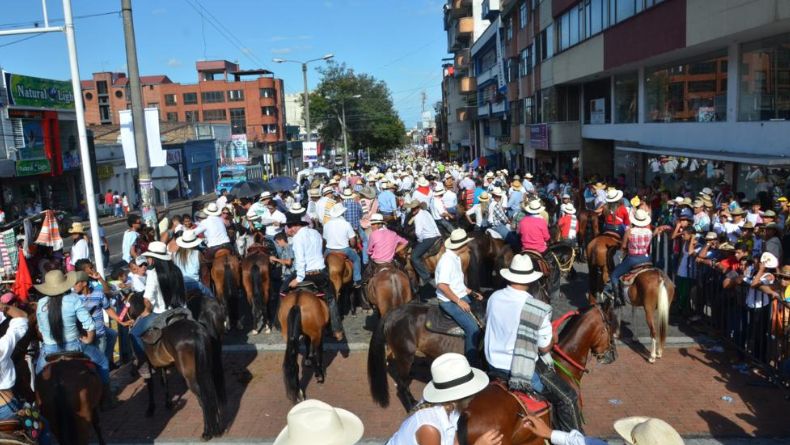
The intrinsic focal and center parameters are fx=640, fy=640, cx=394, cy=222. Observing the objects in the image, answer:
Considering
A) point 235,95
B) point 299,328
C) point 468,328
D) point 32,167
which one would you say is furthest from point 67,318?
point 235,95

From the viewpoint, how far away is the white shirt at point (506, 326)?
5.64 metres

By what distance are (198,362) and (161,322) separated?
0.95 m

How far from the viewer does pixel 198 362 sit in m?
7.55

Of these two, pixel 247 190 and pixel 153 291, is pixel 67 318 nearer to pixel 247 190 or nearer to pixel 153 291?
pixel 153 291

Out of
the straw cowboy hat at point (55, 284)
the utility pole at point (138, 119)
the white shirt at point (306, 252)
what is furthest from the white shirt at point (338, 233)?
the straw cowboy hat at point (55, 284)

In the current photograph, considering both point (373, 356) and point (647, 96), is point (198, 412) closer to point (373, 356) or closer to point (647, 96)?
point (373, 356)

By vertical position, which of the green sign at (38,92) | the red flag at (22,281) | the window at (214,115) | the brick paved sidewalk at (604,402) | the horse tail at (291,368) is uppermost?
the window at (214,115)

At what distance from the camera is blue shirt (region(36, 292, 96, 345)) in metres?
6.88

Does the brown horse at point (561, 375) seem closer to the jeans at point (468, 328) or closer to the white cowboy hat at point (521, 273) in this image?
the white cowboy hat at point (521, 273)

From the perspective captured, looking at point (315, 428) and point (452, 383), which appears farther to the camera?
point (452, 383)

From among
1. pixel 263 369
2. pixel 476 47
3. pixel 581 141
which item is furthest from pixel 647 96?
pixel 476 47

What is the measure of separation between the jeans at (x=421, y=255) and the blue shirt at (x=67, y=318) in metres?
6.18

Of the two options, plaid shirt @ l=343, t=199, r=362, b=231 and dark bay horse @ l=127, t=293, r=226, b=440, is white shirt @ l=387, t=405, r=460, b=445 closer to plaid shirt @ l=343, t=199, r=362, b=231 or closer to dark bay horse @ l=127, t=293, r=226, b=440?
dark bay horse @ l=127, t=293, r=226, b=440

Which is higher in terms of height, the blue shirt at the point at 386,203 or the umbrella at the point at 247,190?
the umbrella at the point at 247,190
